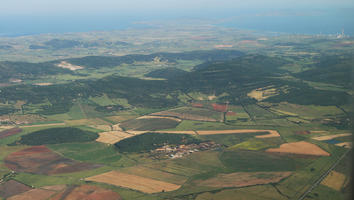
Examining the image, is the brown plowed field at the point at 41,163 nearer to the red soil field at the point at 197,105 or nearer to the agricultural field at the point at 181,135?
the agricultural field at the point at 181,135

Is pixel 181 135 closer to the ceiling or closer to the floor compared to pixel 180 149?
closer to the ceiling

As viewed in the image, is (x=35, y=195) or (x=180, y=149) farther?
(x=180, y=149)

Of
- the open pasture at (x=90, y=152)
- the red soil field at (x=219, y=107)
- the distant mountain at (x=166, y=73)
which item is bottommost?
the open pasture at (x=90, y=152)

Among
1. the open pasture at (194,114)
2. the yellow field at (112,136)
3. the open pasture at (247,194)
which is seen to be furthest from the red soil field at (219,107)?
the open pasture at (247,194)

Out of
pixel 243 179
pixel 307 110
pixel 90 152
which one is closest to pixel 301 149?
pixel 243 179

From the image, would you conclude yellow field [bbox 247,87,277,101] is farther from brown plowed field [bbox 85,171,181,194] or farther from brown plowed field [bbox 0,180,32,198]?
brown plowed field [bbox 0,180,32,198]

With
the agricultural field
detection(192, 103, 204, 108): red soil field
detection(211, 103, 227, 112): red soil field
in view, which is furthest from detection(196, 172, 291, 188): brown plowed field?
detection(192, 103, 204, 108): red soil field

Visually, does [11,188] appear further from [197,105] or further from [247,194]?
[197,105]

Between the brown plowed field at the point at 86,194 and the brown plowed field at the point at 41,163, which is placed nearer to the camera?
the brown plowed field at the point at 86,194
